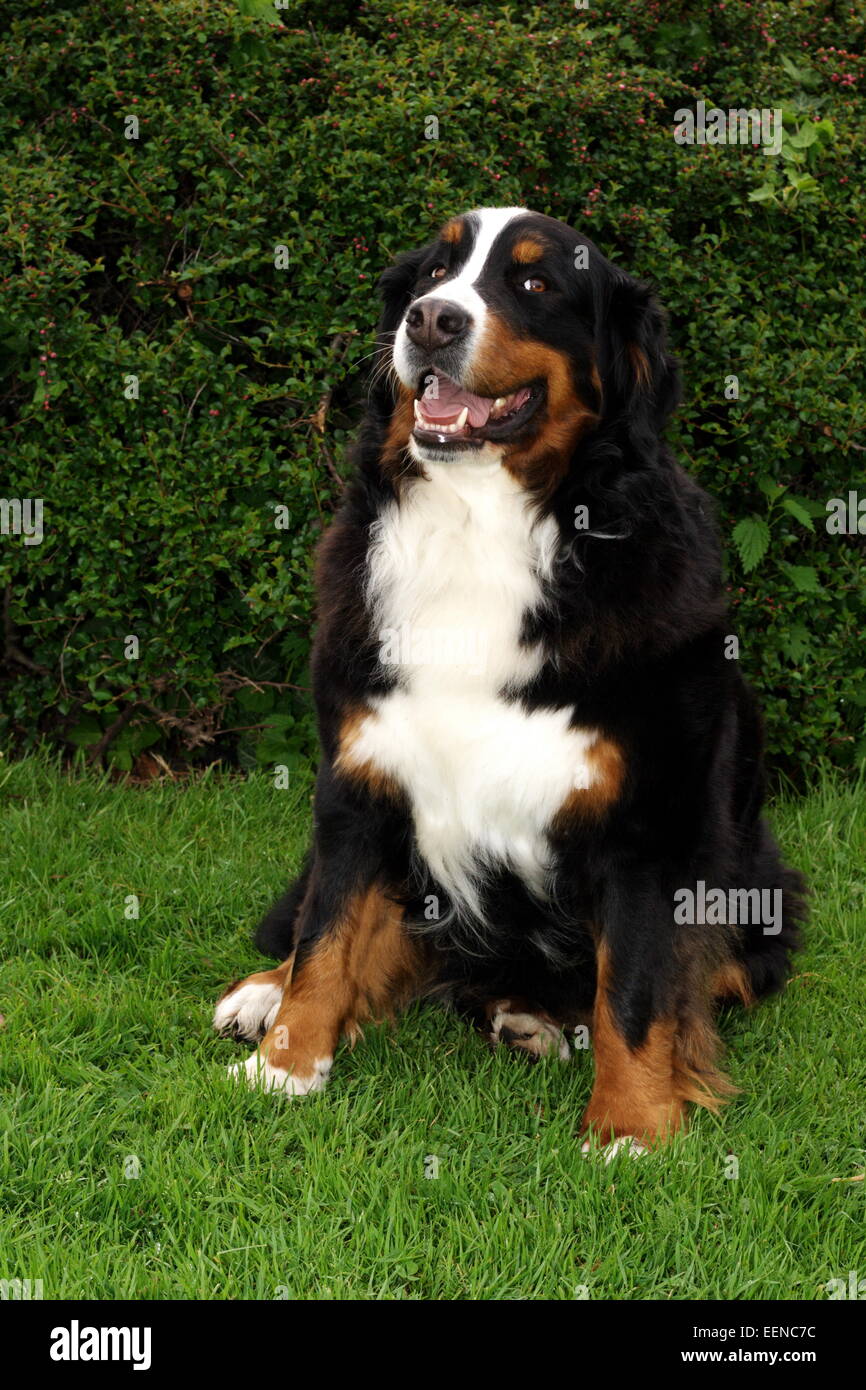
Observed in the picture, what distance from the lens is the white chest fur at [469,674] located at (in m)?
3.03

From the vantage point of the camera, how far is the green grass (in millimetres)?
2584

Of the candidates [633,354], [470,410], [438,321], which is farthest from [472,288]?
[633,354]

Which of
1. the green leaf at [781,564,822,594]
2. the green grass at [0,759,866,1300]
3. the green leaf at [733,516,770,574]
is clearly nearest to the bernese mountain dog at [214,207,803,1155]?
the green grass at [0,759,866,1300]

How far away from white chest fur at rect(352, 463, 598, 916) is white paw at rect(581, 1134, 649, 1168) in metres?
0.56

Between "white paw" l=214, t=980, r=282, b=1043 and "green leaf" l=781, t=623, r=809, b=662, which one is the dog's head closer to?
"white paw" l=214, t=980, r=282, b=1043

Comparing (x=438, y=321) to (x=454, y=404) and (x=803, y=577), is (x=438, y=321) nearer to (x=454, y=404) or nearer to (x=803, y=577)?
(x=454, y=404)

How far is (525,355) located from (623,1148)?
1656mm

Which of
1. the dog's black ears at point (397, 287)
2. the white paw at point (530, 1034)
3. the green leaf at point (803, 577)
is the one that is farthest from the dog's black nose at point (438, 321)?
the green leaf at point (803, 577)

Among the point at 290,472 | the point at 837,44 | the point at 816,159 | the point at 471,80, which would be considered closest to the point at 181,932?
the point at 290,472

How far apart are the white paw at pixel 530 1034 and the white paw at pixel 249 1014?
54 centimetres

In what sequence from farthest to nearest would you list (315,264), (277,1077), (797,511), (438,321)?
(797,511) < (315,264) < (277,1077) < (438,321)

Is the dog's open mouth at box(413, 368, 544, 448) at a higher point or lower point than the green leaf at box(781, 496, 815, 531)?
lower

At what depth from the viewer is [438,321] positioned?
9.48ft

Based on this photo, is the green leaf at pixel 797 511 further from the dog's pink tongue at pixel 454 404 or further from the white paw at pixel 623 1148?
A: the white paw at pixel 623 1148
